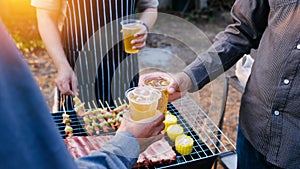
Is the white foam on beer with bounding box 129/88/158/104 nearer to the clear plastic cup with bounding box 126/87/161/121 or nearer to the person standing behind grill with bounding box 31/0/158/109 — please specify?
the clear plastic cup with bounding box 126/87/161/121

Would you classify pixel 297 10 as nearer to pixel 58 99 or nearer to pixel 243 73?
pixel 243 73

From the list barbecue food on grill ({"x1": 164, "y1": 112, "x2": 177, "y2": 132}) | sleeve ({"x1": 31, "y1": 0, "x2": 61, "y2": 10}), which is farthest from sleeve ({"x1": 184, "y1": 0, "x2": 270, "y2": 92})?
sleeve ({"x1": 31, "y1": 0, "x2": 61, "y2": 10})

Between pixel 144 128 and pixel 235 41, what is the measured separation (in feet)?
3.05

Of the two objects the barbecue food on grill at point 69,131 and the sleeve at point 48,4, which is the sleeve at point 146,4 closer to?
the sleeve at point 48,4

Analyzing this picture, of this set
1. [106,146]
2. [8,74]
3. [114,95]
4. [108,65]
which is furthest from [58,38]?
[8,74]

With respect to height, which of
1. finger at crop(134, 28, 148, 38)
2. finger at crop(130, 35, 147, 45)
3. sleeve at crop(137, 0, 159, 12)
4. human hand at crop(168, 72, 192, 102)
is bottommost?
human hand at crop(168, 72, 192, 102)

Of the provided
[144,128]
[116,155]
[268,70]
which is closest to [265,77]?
[268,70]

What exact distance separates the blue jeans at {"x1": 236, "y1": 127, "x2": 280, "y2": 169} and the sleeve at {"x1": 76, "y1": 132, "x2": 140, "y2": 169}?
0.91 meters

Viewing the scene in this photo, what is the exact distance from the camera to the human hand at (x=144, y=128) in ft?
4.17

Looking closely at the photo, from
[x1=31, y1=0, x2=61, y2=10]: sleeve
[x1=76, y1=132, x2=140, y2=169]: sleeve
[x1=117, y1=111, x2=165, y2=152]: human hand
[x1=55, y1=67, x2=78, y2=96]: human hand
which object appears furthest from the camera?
[x1=31, y1=0, x2=61, y2=10]: sleeve

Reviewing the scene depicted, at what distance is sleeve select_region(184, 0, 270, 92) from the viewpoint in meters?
1.82

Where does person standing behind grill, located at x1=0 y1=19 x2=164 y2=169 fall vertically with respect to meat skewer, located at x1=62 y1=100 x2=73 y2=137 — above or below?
above

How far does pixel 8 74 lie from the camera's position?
67 centimetres

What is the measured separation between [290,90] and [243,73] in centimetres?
138
